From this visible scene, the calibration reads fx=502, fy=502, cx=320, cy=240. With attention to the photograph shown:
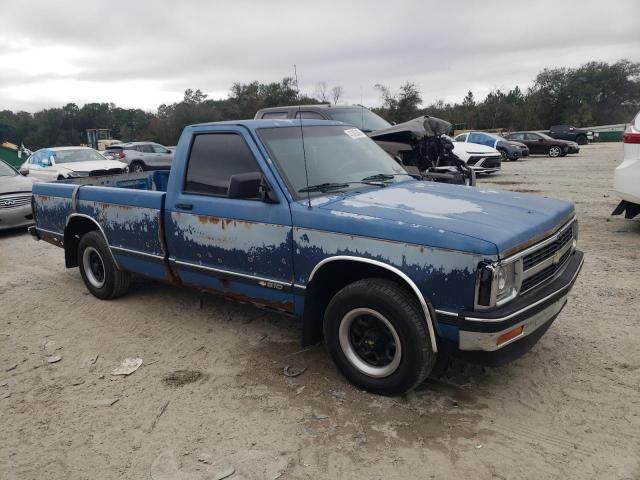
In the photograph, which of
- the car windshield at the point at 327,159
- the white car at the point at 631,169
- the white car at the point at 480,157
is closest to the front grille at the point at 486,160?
the white car at the point at 480,157

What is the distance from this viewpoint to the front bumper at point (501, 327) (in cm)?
286

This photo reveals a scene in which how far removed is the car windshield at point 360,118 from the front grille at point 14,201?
20.0 ft

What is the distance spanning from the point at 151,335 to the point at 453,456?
2983mm

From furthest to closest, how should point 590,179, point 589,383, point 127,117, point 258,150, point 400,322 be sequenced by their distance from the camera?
point 127,117 → point 590,179 → point 258,150 → point 589,383 → point 400,322

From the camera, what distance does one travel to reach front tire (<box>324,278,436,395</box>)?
3104 mm

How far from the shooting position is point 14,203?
9492 mm

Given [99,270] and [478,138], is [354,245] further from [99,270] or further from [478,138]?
[478,138]

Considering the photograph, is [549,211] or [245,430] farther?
[549,211]

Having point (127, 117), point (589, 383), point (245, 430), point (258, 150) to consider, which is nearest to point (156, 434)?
point (245, 430)

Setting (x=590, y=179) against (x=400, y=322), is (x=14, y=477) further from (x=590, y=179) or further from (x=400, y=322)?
(x=590, y=179)

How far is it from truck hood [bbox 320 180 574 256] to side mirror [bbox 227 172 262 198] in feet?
1.67

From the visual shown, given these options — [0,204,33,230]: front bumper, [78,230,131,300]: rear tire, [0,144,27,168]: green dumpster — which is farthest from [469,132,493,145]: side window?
[0,144,27,168]: green dumpster

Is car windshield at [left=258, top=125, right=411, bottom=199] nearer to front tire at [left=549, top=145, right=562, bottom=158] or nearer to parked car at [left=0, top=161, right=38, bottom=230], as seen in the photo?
parked car at [left=0, top=161, right=38, bottom=230]

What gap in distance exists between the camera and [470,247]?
112 inches
